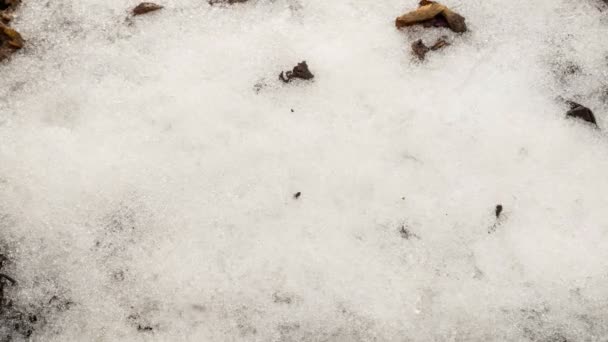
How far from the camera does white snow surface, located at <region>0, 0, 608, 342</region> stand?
2.31 m

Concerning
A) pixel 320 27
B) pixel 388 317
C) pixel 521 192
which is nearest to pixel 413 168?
pixel 521 192

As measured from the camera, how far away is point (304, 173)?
256 centimetres

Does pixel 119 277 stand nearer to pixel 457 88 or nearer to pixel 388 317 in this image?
pixel 388 317

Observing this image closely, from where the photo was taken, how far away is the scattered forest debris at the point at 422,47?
2.82 metres

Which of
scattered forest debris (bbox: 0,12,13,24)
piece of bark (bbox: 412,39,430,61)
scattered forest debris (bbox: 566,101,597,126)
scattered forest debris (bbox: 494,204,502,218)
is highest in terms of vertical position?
piece of bark (bbox: 412,39,430,61)

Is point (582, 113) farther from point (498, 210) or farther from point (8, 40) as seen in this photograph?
point (8, 40)

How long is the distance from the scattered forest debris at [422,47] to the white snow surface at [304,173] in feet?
0.17

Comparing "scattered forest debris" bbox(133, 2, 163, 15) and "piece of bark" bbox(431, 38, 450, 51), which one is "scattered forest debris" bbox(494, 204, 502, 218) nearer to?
"piece of bark" bbox(431, 38, 450, 51)

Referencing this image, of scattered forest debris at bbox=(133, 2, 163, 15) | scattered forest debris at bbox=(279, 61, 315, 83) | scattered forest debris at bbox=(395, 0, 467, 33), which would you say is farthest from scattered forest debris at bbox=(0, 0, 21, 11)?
scattered forest debris at bbox=(395, 0, 467, 33)

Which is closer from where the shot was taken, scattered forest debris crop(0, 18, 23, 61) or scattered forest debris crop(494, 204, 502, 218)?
scattered forest debris crop(494, 204, 502, 218)

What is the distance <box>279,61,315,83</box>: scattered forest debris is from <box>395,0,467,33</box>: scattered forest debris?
62 centimetres

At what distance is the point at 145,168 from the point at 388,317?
1.40 meters

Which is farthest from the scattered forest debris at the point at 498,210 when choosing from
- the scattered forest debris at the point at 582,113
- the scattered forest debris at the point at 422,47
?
the scattered forest debris at the point at 422,47

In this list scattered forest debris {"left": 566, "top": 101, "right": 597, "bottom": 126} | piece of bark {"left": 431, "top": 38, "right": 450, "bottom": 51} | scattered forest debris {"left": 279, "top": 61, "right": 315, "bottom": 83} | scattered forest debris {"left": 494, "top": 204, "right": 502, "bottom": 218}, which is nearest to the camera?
scattered forest debris {"left": 494, "top": 204, "right": 502, "bottom": 218}
